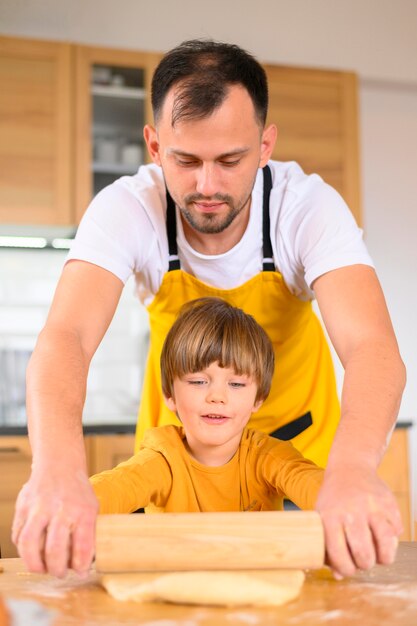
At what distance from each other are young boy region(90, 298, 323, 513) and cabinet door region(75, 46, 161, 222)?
168 cm

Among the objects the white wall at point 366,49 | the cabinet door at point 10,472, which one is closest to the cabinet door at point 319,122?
the white wall at point 366,49

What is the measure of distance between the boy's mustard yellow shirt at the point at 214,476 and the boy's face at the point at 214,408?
23 mm

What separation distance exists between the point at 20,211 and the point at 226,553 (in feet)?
7.23

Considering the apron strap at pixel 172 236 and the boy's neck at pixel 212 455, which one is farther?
the apron strap at pixel 172 236

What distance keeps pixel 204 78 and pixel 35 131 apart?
1.75 m

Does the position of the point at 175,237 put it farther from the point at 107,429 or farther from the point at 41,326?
the point at 41,326

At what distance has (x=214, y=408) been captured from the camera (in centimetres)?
126

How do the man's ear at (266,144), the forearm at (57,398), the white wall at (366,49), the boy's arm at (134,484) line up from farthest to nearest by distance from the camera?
the white wall at (366,49) < the man's ear at (266,144) < the boy's arm at (134,484) < the forearm at (57,398)

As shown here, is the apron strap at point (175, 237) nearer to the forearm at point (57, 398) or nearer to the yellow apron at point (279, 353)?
the yellow apron at point (279, 353)

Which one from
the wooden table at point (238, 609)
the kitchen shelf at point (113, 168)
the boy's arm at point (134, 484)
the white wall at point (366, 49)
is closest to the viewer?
the wooden table at point (238, 609)

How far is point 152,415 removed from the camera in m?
1.65

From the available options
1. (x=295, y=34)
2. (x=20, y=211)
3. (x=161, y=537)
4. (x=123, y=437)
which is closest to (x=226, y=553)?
(x=161, y=537)

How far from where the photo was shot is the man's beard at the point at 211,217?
4.08 feet

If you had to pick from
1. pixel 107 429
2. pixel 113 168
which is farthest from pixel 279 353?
pixel 113 168
